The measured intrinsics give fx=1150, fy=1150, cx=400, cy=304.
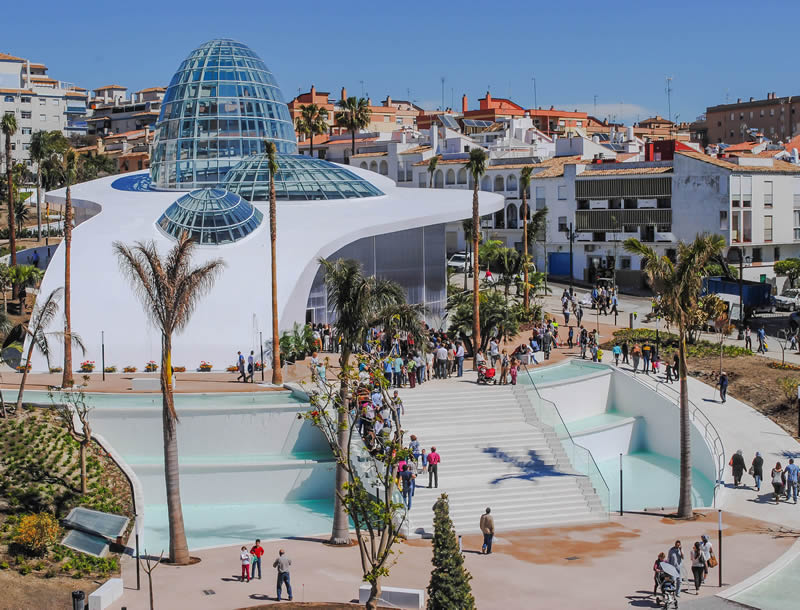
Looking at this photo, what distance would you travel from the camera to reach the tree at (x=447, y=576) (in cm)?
1848

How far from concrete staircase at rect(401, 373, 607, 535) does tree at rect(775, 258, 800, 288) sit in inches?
1372

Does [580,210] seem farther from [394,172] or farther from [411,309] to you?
[411,309]

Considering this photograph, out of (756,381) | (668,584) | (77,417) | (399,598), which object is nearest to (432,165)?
(756,381)

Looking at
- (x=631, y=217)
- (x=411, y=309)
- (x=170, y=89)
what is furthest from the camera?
(x=631, y=217)

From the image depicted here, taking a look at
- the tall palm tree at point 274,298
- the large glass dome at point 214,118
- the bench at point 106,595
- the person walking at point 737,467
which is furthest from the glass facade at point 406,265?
the bench at point 106,595

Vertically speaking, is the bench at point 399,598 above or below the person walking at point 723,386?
below

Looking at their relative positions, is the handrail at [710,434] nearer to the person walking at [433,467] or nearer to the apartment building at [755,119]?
the person walking at [433,467]

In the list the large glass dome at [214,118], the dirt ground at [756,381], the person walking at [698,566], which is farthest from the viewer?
the large glass dome at [214,118]

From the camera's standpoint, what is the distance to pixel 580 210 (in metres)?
72.4

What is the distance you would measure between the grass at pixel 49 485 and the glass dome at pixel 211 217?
12.6 m

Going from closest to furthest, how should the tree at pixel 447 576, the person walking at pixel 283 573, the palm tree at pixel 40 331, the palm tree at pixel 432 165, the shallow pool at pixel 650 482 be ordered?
the tree at pixel 447 576 → the person walking at pixel 283 573 → the shallow pool at pixel 650 482 → the palm tree at pixel 40 331 → the palm tree at pixel 432 165

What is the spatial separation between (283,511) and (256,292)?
1113cm

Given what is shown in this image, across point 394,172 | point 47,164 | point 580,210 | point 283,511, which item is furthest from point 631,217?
point 283,511

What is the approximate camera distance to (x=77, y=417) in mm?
30734
